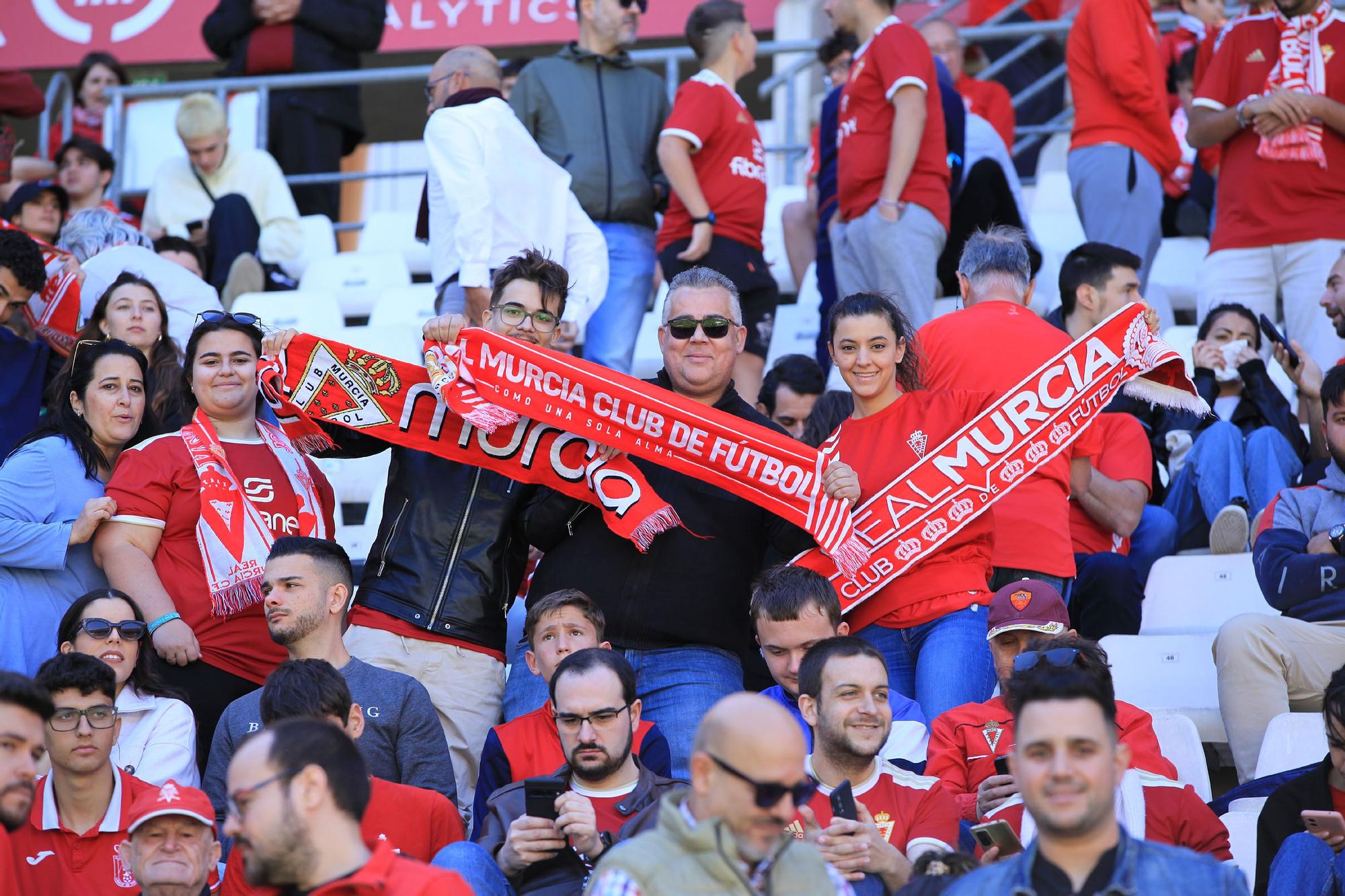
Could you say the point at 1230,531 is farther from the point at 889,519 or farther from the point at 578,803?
the point at 578,803

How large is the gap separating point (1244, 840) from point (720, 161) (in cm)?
415

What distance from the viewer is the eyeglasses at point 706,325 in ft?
17.9

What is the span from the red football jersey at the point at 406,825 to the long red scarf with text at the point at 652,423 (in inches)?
50.6

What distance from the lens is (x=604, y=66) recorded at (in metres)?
7.94

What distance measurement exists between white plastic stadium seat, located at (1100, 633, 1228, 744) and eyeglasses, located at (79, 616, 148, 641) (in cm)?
311

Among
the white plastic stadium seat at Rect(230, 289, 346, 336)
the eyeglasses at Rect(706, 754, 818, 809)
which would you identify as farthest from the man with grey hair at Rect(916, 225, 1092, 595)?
the white plastic stadium seat at Rect(230, 289, 346, 336)

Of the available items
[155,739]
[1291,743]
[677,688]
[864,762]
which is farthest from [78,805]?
[1291,743]

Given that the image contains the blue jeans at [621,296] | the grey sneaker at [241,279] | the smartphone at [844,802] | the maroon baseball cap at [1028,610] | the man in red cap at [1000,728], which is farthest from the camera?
the grey sneaker at [241,279]

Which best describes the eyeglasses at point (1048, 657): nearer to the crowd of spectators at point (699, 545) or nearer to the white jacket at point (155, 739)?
the crowd of spectators at point (699, 545)

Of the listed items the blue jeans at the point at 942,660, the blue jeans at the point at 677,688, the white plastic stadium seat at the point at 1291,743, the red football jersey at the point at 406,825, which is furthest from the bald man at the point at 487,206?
the white plastic stadium seat at the point at 1291,743

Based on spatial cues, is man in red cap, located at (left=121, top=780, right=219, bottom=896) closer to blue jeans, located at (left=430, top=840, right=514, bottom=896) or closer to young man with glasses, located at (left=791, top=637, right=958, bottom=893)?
blue jeans, located at (left=430, top=840, right=514, bottom=896)

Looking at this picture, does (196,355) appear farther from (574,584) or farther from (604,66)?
(604,66)

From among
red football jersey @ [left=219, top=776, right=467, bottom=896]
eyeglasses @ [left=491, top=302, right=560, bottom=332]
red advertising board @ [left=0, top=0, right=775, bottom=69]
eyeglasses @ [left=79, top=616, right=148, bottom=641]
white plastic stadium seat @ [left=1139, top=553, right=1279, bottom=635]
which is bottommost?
red football jersey @ [left=219, top=776, right=467, bottom=896]

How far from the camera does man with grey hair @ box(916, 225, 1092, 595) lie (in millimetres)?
5609
